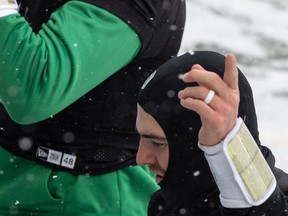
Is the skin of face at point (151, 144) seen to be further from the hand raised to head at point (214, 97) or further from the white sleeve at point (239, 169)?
the hand raised to head at point (214, 97)

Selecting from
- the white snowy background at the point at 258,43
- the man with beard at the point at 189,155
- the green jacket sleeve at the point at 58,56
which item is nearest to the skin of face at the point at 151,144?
the man with beard at the point at 189,155

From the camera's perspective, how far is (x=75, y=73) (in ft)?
8.54

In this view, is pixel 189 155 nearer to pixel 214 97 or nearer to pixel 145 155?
pixel 145 155

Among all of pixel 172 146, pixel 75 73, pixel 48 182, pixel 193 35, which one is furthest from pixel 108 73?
pixel 193 35

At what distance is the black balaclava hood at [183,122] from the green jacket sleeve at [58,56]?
0.16 m

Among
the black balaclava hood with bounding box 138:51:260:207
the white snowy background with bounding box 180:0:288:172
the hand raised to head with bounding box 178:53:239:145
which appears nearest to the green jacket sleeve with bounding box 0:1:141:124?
the black balaclava hood with bounding box 138:51:260:207

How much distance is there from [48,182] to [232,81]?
111 centimetres

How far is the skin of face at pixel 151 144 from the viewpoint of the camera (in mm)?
2617

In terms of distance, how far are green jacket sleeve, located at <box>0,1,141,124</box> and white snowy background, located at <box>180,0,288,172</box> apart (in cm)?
256

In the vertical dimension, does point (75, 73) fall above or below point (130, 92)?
above

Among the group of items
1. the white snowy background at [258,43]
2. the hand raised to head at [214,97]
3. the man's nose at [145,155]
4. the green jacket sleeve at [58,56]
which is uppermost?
the hand raised to head at [214,97]

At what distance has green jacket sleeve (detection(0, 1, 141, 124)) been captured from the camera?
253cm

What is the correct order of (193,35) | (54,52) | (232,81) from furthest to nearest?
(193,35) < (54,52) < (232,81)

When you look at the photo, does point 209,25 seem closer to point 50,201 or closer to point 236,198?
point 50,201
